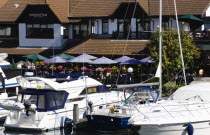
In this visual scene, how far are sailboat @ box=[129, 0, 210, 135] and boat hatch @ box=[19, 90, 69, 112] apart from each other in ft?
18.1

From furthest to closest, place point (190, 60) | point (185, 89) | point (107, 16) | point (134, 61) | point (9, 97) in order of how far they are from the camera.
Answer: point (107, 16) < point (134, 61) < point (190, 60) < point (9, 97) < point (185, 89)

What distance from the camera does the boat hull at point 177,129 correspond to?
26391 millimetres

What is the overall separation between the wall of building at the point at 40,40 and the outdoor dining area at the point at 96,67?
494 cm

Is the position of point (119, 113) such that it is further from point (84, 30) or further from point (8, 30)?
point (8, 30)

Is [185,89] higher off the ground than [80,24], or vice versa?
[80,24]

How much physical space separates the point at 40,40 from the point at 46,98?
25956 millimetres

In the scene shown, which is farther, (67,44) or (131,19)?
(67,44)

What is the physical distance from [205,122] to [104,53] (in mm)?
23825

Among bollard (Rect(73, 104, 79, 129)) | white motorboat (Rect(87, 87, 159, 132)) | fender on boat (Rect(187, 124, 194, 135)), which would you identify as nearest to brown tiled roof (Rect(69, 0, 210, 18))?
white motorboat (Rect(87, 87, 159, 132))

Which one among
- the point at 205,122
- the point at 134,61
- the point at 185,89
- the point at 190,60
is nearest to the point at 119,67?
the point at 134,61

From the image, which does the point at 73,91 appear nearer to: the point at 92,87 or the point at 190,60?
the point at 92,87

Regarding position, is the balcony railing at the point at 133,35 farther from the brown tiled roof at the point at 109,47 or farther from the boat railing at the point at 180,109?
the boat railing at the point at 180,109

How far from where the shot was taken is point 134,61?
45000 mm

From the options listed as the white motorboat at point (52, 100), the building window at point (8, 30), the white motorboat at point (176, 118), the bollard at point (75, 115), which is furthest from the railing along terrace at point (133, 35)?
the white motorboat at point (176, 118)
